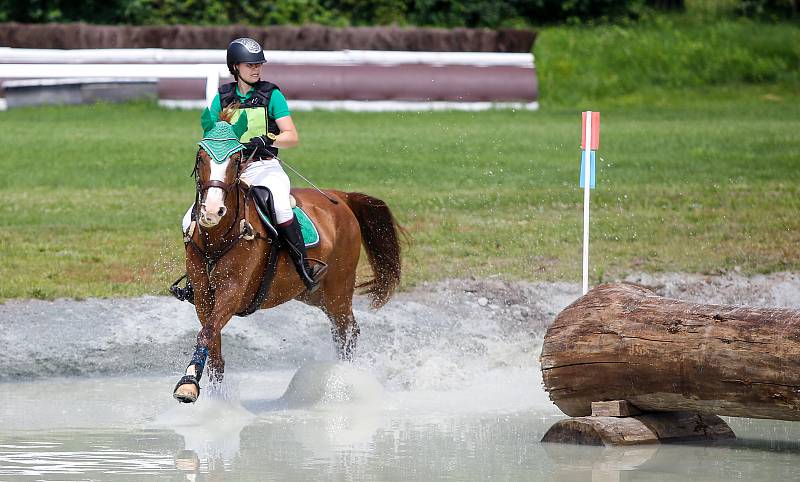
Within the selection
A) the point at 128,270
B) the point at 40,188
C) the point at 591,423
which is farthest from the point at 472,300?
the point at 40,188

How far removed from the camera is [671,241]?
15.6m

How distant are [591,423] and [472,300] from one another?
4790 millimetres

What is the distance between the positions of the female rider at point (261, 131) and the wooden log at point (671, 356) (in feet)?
6.82

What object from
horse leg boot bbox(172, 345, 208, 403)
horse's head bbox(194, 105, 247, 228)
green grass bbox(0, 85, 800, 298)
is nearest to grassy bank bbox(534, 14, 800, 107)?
green grass bbox(0, 85, 800, 298)

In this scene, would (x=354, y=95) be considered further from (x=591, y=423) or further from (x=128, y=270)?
(x=591, y=423)

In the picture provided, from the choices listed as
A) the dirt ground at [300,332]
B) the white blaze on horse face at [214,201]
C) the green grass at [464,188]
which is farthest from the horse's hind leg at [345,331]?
the green grass at [464,188]

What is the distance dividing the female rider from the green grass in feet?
12.1

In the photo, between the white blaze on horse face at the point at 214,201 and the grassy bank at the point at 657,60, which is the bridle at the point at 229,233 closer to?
the white blaze on horse face at the point at 214,201

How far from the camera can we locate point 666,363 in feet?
26.4

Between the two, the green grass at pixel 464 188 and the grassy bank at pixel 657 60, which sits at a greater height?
the green grass at pixel 464 188

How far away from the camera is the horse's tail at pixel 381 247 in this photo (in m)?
11.4

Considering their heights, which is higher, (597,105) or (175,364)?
(175,364)

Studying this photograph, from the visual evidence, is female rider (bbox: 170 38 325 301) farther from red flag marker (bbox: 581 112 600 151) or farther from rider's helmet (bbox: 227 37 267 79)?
red flag marker (bbox: 581 112 600 151)

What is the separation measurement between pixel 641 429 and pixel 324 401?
236 centimetres
